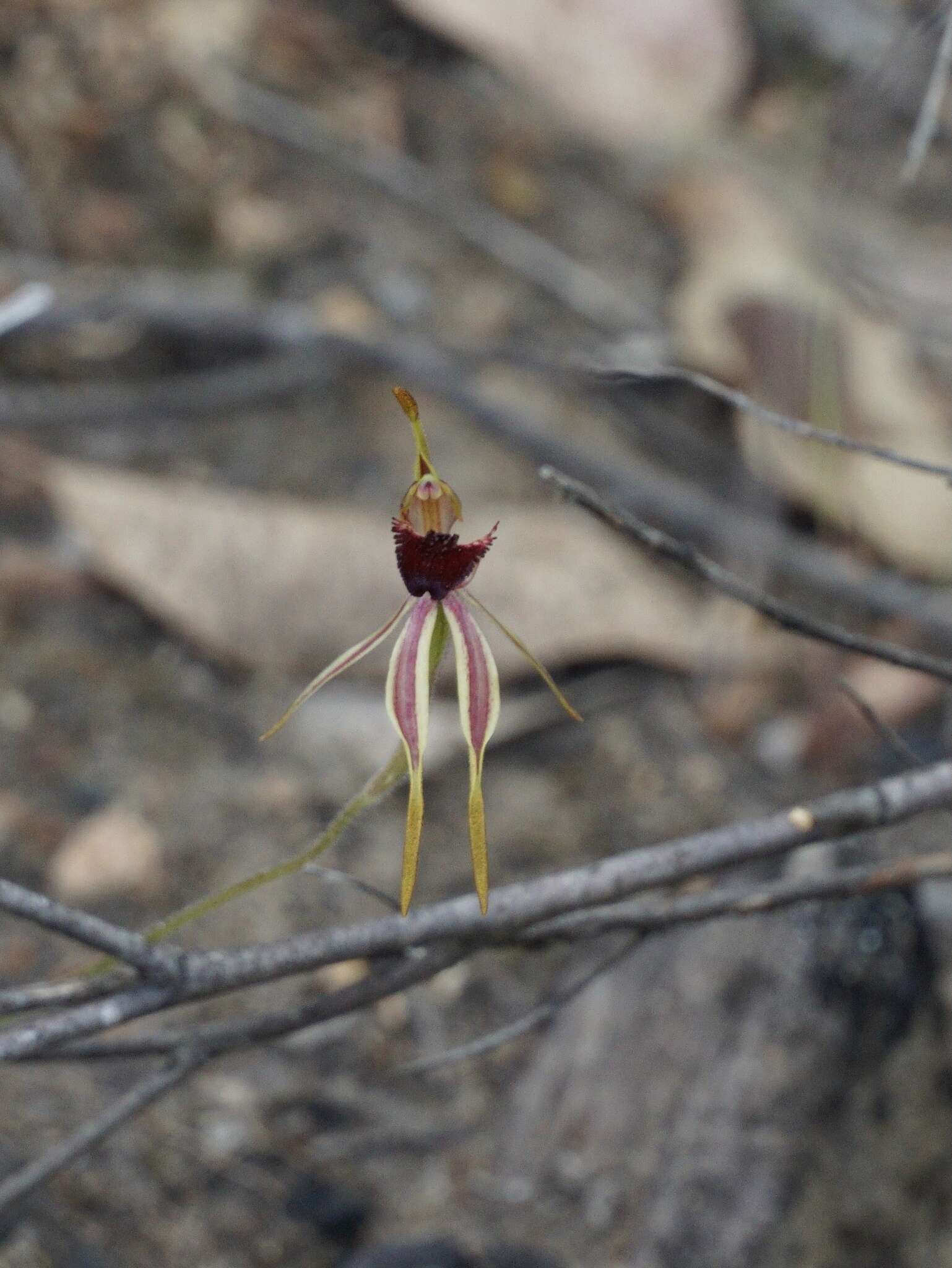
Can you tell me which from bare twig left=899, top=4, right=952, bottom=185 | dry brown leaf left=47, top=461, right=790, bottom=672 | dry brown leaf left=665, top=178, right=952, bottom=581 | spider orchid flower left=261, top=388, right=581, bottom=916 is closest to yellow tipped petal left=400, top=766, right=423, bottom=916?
spider orchid flower left=261, top=388, right=581, bottom=916

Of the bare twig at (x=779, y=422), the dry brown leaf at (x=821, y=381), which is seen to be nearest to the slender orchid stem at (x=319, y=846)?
the bare twig at (x=779, y=422)

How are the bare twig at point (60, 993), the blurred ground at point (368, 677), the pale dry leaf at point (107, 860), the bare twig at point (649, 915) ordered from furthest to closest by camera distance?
the pale dry leaf at point (107, 860) → the blurred ground at point (368, 677) → the bare twig at point (649, 915) → the bare twig at point (60, 993)

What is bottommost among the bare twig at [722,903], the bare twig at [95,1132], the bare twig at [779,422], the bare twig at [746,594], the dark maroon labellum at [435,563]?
the bare twig at [95,1132]

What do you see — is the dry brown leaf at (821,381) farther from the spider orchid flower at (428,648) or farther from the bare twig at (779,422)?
the spider orchid flower at (428,648)

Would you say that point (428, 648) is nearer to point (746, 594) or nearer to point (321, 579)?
point (746, 594)

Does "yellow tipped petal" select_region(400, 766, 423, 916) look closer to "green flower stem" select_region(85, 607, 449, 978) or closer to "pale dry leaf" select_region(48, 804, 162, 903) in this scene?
"green flower stem" select_region(85, 607, 449, 978)

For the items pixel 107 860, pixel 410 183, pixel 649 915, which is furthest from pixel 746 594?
pixel 410 183

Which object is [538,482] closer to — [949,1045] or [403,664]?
[949,1045]
